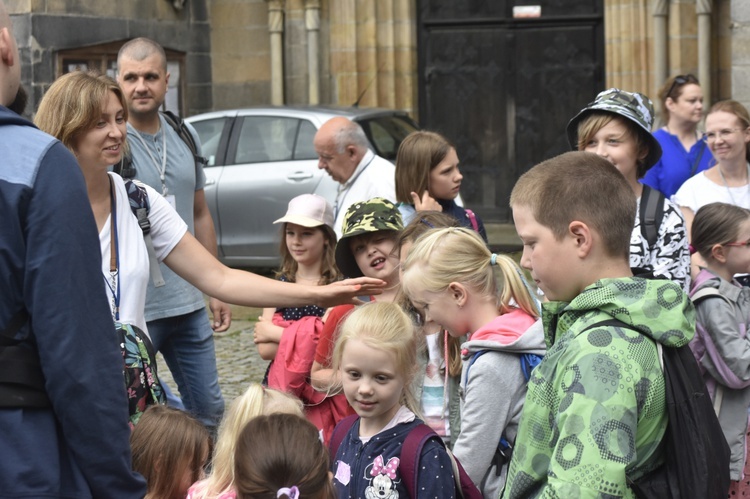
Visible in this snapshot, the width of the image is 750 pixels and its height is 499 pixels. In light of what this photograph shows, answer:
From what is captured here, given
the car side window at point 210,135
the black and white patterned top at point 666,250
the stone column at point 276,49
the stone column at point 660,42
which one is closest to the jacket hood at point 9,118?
the black and white patterned top at point 666,250

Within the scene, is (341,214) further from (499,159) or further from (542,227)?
(499,159)

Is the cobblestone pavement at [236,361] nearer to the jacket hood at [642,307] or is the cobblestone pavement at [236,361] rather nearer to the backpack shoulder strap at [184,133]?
the backpack shoulder strap at [184,133]

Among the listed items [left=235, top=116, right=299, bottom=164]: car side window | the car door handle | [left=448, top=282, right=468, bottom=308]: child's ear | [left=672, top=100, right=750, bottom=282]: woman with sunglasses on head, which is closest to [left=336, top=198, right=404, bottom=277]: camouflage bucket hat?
[left=448, top=282, right=468, bottom=308]: child's ear

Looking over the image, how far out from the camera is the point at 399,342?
3764mm

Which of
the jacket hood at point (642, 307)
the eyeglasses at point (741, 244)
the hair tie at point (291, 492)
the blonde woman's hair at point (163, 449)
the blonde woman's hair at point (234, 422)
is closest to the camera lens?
the jacket hood at point (642, 307)

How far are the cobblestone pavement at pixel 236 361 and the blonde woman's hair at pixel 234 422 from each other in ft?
12.9

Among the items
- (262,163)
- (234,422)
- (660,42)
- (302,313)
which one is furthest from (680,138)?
(660,42)

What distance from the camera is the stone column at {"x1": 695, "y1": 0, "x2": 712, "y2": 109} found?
527 inches

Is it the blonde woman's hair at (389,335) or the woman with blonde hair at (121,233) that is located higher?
the woman with blonde hair at (121,233)

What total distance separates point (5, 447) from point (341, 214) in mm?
4079

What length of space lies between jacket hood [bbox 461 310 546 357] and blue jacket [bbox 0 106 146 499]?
4.49 feet

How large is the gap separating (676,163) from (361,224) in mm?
2770

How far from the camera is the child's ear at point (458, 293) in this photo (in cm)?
389

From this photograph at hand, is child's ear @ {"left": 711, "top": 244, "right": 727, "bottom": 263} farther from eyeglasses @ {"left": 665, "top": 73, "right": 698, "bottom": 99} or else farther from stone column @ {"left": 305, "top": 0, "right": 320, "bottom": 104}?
stone column @ {"left": 305, "top": 0, "right": 320, "bottom": 104}
